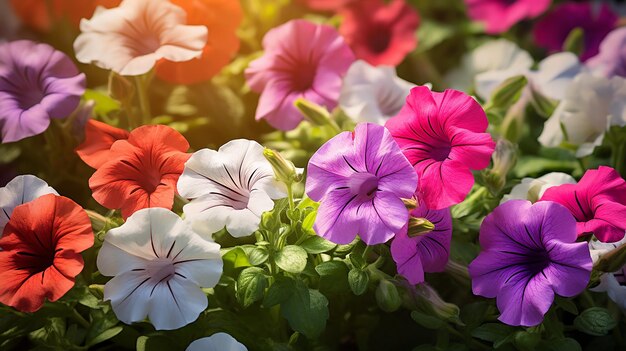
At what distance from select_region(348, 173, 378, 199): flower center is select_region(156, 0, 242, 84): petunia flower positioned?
1.13 ft

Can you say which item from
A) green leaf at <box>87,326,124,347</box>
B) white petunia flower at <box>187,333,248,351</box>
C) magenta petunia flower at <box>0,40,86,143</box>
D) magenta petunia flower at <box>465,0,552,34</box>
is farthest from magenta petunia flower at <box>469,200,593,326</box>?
magenta petunia flower at <box>465,0,552,34</box>

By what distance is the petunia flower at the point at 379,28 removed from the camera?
105 cm

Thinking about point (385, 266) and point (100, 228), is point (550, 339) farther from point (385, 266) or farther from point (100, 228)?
point (100, 228)

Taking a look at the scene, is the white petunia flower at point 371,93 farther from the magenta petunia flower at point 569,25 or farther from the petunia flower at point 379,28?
the magenta petunia flower at point 569,25

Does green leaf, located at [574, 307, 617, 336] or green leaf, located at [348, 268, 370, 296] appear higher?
green leaf, located at [348, 268, 370, 296]

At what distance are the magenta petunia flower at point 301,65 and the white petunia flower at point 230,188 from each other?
17cm

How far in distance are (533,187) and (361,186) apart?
189mm

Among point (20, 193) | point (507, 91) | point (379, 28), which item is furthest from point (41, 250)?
point (379, 28)

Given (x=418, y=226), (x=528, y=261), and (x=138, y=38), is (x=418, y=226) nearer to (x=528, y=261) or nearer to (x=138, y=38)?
(x=528, y=261)

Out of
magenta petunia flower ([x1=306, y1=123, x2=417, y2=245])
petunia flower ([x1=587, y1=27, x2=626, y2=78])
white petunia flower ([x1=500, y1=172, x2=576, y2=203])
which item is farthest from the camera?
petunia flower ([x1=587, y1=27, x2=626, y2=78])

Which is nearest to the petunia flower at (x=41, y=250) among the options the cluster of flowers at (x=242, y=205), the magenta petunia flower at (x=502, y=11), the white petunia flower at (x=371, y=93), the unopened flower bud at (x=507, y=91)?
the cluster of flowers at (x=242, y=205)

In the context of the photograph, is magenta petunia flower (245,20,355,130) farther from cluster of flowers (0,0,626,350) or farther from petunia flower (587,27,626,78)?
petunia flower (587,27,626,78)

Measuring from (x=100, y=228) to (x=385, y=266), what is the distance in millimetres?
272

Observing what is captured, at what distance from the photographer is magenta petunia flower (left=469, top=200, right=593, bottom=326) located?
0.60 m
